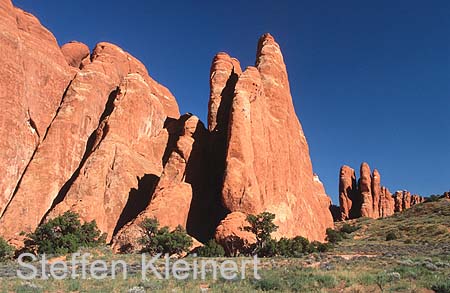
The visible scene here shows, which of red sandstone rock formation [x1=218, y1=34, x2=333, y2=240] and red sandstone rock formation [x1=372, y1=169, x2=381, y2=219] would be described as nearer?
red sandstone rock formation [x1=218, y1=34, x2=333, y2=240]

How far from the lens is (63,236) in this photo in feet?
110

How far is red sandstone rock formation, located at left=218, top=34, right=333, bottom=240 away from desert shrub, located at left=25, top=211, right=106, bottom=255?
1305 cm

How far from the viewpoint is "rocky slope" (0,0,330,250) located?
40.3m

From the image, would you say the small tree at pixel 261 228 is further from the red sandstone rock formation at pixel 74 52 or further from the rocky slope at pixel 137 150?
the red sandstone rock formation at pixel 74 52

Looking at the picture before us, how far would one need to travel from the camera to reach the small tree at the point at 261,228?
33281 mm

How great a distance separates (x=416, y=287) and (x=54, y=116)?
50.5 metres

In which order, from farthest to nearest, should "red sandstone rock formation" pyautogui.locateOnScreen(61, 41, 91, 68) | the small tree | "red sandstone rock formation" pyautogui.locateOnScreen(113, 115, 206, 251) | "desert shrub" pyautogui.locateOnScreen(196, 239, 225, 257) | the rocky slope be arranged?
"red sandstone rock formation" pyautogui.locateOnScreen(61, 41, 91, 68), the rocky slope, "red sandstone rock formation" pyautogui.locateOnScreen(113, 115, 206, 251), the small tree, "desert shrub" pyautogui.locateOnScreen(196, 239, 225, 257)

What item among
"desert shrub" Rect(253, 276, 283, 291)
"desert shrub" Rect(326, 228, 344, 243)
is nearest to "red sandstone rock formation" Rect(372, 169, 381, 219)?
"desert shrub" Rect(326, 228, 344, 243)

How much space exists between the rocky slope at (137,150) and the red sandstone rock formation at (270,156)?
14cm

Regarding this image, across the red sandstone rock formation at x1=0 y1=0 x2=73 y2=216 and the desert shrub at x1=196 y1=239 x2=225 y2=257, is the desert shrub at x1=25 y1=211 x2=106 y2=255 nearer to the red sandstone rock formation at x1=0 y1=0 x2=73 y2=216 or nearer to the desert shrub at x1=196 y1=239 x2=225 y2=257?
the desert shrub at x1=196 y1=239 x2=225 y2=257

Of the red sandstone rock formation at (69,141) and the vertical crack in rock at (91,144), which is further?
the vertical crack in rock at (91,144)

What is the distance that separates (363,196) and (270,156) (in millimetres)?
54846

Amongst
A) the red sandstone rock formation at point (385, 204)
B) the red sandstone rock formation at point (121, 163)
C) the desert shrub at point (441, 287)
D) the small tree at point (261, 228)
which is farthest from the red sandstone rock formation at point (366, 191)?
the desert shrub at point (441, 287)

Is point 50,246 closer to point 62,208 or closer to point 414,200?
point 62,208
